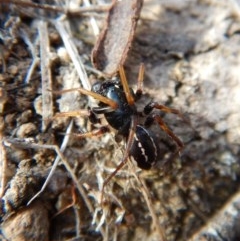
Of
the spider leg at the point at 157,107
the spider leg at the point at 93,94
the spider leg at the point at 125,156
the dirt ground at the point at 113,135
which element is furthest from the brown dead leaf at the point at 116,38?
the spider leg at the point at 125,156

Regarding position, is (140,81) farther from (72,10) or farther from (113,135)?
(72,10)

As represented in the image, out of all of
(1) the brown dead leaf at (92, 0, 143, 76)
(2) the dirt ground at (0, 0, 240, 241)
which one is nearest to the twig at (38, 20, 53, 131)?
(2) the dirt ground at (0, 0, 240, 241)

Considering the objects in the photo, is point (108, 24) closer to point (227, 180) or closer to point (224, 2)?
point (224, 2)

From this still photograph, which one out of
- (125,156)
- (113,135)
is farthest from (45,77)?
(125,156)

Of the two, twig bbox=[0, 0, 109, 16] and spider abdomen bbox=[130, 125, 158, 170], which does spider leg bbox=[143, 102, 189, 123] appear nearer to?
spider abdomen bbox=[130, 125, 158, 170]

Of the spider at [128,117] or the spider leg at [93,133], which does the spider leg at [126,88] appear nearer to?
the spider at [128,117]

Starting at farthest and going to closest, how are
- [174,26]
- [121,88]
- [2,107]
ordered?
[174,26], [121,88], [2,107]

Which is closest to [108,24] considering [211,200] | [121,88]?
[121,88]
